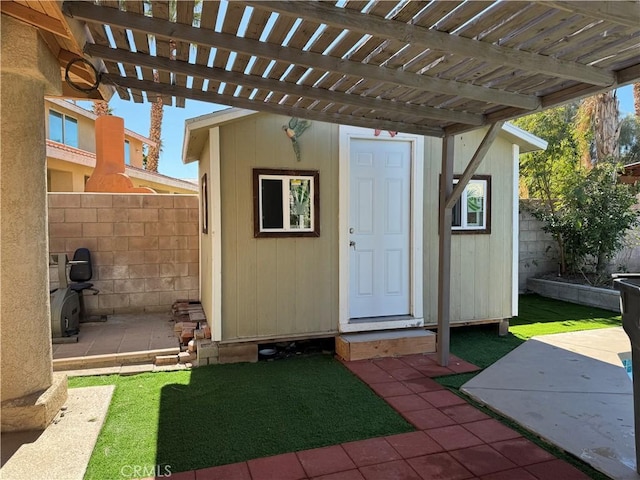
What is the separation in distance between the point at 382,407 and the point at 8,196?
3218 mm

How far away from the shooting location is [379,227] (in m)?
5.29

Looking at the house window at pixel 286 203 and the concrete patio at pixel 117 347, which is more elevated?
the house window at pixel 286 203

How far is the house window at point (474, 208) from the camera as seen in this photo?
5.65 metres

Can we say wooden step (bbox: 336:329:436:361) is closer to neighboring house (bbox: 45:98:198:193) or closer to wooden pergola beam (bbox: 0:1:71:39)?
wooden pergola beam (bbox: 0:1:71:39)

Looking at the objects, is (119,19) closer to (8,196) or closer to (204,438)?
(8,196)

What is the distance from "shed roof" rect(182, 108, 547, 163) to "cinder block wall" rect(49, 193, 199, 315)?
104cm

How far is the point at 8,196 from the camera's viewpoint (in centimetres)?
290

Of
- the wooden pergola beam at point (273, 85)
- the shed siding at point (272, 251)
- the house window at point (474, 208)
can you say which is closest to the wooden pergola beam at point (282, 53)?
the wooden pergola beam at point (273, 85)

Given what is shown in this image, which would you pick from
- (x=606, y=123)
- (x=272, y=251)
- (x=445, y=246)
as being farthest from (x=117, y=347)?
(x=606, y=123)

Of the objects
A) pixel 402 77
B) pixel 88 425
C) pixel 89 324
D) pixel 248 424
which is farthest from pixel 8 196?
pixel 89 324

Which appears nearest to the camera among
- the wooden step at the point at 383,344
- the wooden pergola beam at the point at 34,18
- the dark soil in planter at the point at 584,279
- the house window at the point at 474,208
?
the wooden pergola beam at the point at 34,18

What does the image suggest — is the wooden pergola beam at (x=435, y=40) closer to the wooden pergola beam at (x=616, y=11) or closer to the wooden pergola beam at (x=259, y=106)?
the wooden pergola beam at (x=616, y=11)

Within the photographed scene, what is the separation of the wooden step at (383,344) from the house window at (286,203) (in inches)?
51.0

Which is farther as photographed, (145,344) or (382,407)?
(145,344)
